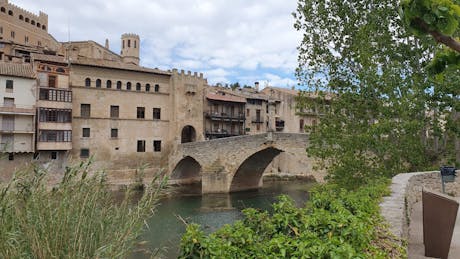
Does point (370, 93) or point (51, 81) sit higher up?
point (51, 81)

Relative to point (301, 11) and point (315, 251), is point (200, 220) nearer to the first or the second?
point (301, 11)

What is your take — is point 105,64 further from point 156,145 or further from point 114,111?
point 156,145

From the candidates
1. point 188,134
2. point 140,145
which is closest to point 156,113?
point 140,145

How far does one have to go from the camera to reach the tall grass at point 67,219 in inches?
119

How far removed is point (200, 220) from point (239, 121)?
1945cm

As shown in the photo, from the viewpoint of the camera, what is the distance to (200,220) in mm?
18859

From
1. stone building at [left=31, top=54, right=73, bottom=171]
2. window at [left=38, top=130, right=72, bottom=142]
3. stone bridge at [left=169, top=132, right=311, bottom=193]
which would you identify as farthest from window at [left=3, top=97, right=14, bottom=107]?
stone bridge at [left=169, top=132, right=311, bottom=193]

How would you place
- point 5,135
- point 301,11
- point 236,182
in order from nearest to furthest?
1. point 301,11
2. point 5,135
3. point 236,182

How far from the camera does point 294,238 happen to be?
273 centimetres

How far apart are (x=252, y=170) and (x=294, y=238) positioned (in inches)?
1037

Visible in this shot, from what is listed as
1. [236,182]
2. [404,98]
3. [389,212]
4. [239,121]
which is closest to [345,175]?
[404,98]

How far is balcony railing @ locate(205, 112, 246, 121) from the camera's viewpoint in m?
34.9

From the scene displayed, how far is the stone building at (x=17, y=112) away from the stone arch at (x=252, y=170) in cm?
1512

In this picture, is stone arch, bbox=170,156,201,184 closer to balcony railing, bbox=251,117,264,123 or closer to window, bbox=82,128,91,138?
window, bbox=82,128,91,138
